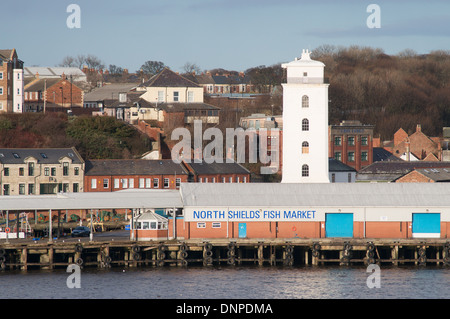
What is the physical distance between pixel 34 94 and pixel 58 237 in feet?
239

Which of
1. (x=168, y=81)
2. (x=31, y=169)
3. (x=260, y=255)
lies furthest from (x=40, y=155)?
(x=168, y=81)

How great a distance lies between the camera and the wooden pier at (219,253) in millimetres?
70062

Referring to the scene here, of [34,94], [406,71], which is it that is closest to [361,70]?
[406,71]

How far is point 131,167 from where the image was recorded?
10344cm

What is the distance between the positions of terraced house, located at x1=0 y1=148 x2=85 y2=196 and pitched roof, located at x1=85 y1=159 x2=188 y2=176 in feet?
5.20

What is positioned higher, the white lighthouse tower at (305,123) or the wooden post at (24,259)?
the white lighthouse tower at (305,123)

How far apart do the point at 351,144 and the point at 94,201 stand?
60316 millimetres

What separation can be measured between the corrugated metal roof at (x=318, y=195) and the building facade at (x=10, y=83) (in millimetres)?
54553

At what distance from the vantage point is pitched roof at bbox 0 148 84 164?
99.2 meters

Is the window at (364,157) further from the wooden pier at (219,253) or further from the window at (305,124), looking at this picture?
the wooden pier at (219,253)

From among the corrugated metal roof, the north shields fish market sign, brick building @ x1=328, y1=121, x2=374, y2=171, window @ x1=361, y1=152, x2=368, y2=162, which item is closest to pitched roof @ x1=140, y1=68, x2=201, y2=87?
brick building @ x1=328, y1=121, x2=374, y2=171

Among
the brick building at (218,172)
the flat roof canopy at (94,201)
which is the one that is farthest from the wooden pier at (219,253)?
the brick building at (218,172)

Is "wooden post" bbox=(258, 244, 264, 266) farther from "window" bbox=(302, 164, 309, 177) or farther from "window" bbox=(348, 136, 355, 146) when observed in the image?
"window" bbox=(348, 136, 355, 146)
